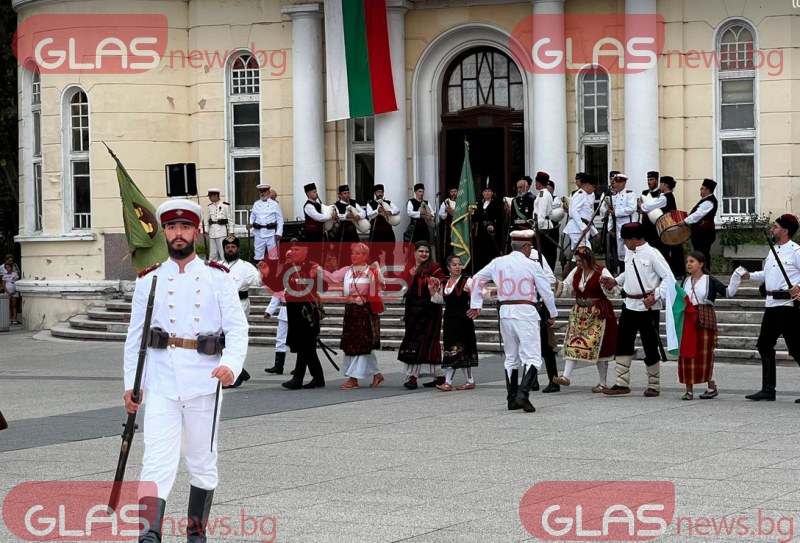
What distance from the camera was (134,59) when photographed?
26.5 metres

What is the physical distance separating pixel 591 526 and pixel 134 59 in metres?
20.2

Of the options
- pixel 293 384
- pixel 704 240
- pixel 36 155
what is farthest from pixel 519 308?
pixel 36 155

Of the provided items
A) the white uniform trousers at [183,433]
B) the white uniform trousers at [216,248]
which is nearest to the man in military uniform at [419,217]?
the white uniform trousers at [216,248]

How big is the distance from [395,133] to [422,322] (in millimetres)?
9660

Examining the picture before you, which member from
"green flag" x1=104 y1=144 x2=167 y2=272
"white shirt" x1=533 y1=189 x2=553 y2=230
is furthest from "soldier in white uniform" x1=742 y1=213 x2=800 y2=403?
"green flag" x1=104 y1=144 x2=167 y2=272

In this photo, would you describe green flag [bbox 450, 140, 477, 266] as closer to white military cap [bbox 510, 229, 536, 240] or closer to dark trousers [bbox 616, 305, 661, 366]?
dark trousers [bbox 616, 305, 661, 366]

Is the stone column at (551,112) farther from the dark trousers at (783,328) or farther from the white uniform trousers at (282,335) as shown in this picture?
the dark trousers at (783,328)

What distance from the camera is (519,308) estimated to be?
14.0m

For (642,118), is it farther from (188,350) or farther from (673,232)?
(188,350)

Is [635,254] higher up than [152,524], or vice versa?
[635,254]

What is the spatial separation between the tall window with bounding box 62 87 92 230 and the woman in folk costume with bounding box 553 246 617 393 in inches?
557

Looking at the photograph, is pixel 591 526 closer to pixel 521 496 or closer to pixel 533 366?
pixel 521 496

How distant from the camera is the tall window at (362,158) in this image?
26453 millimetres

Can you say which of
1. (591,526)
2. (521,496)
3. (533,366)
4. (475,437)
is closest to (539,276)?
(533,366)
